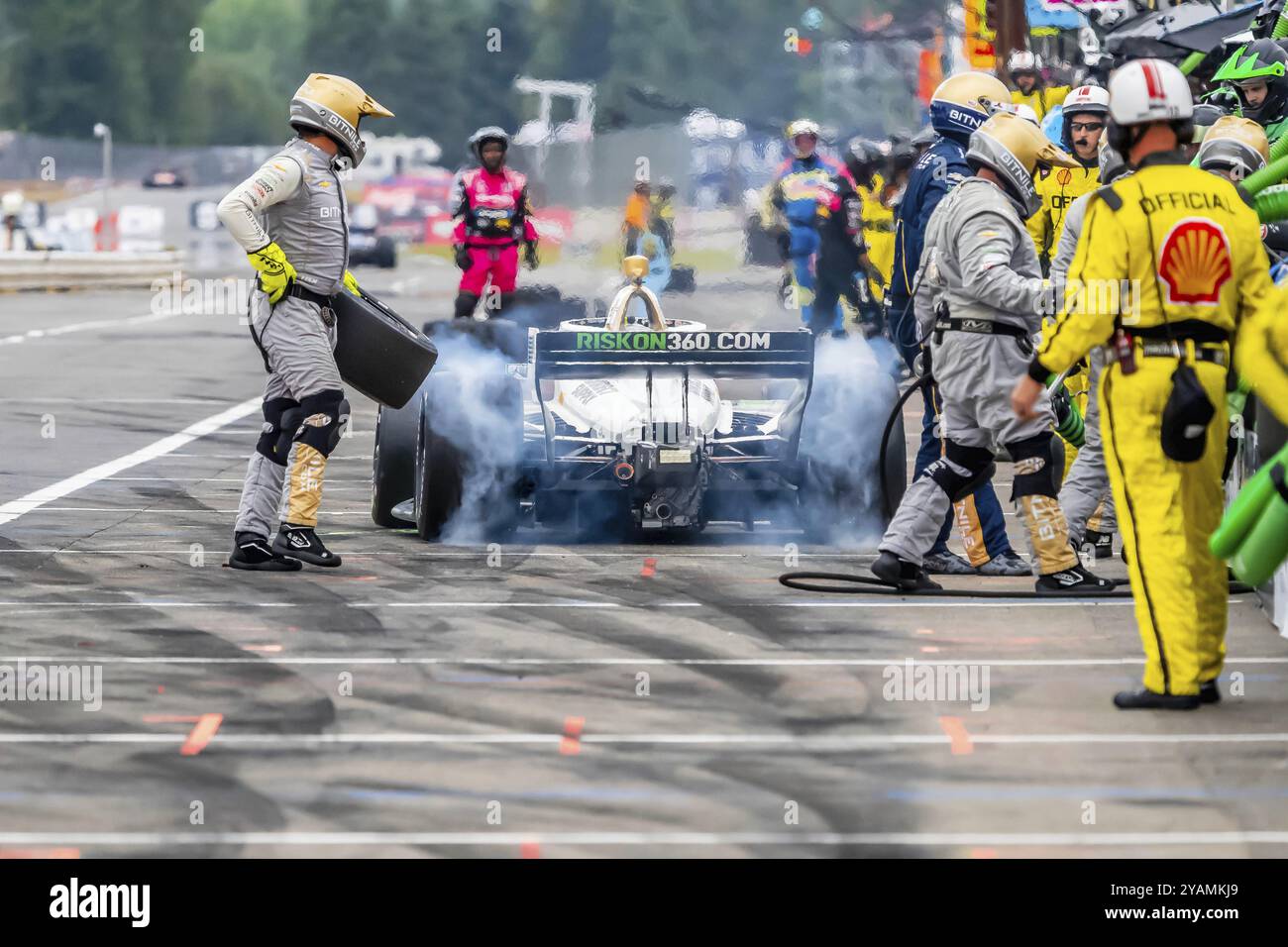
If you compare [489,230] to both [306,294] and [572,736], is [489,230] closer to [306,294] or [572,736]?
[306,294]

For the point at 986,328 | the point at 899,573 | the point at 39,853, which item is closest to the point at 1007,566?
the point at 899,573

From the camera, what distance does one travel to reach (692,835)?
584 centimetres

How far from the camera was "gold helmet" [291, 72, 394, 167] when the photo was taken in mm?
10086

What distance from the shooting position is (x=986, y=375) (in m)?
9.28

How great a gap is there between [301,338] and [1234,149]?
4.16 meters

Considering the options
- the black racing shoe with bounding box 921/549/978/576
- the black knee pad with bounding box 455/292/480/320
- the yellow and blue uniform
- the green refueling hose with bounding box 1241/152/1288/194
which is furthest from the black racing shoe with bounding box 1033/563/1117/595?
the yellow and blue uniform

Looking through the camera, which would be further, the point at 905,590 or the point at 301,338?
the point at 301,338

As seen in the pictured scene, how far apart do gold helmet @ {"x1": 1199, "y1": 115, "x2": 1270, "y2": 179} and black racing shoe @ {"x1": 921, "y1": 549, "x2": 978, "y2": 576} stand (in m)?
2.01

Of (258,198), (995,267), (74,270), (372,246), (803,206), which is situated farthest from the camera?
(372,246)

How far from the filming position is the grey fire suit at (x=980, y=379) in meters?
9.23

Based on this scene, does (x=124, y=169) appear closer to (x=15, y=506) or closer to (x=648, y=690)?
(x=15, y=506)

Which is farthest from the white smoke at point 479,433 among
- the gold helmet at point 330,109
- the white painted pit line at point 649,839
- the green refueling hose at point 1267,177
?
the white painted pit line at point 649,839
